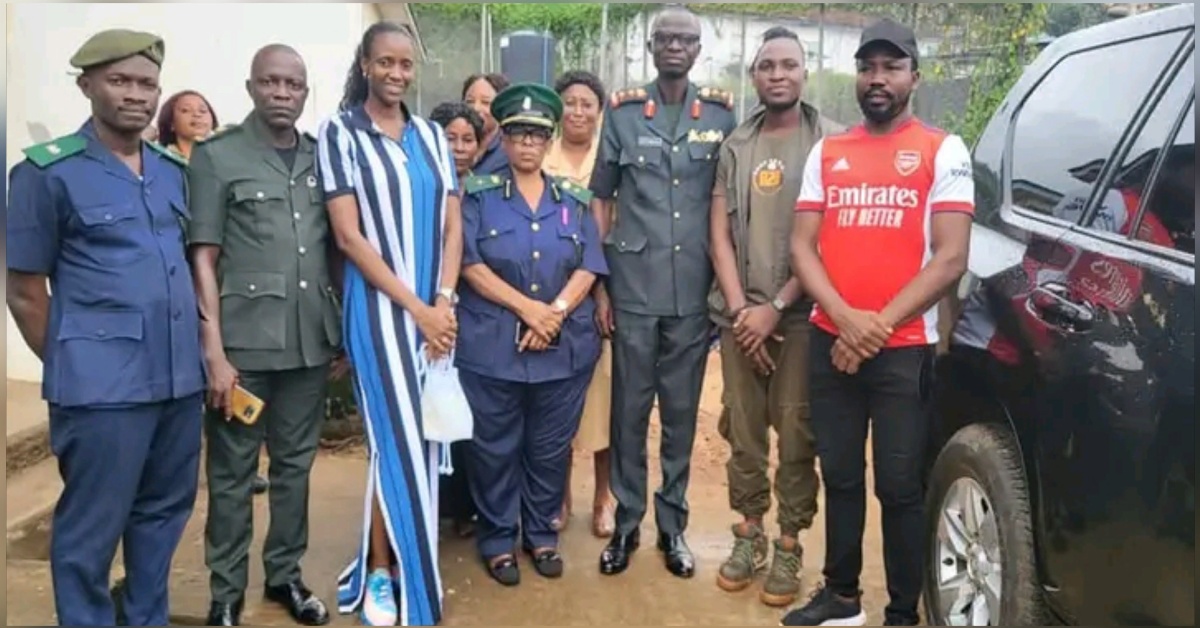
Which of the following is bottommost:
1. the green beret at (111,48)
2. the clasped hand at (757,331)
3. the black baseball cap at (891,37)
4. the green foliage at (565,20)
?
the clasped hand at (757,331)

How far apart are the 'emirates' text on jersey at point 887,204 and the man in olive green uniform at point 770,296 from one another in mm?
343

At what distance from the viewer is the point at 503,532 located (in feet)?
12.2

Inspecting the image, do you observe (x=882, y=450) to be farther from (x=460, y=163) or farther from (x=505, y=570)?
(x=460, y=163)

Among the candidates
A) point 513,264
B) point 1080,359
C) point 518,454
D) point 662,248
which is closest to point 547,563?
point 518,454

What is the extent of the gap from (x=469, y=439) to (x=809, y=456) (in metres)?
1.17

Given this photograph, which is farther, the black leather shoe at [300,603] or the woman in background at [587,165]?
the woman in background at [587,165]

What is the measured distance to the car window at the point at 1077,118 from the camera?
2.70 m

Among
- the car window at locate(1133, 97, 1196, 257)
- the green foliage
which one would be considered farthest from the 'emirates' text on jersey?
the green foliage

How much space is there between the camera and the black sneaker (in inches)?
131

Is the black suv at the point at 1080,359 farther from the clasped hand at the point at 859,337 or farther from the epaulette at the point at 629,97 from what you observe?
the epaulette at the point at 629,97

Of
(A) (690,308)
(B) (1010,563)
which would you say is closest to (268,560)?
(A) (690,308)

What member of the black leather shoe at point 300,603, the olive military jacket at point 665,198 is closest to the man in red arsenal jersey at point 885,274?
the olive military jacket at point 665,198

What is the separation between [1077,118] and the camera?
2979mm

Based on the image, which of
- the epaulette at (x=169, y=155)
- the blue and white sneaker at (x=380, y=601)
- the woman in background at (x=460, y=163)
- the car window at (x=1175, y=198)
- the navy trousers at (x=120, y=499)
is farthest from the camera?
the woman in background at (x=460, y=163)
